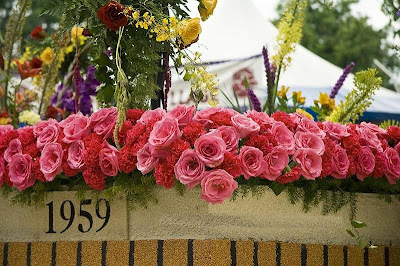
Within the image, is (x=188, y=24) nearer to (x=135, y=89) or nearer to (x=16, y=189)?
(x=135, y=89)

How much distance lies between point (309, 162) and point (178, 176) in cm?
51

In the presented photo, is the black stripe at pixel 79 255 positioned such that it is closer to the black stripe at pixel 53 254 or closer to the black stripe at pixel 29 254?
the black stripe at pixel 53 254

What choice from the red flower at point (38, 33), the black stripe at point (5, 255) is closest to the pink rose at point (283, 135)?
the black stripe at point (5, 255)

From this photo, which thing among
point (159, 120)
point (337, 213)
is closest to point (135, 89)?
point (159, 120)

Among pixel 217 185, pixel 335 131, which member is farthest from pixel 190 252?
pixel 335 131

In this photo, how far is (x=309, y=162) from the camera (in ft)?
9.17

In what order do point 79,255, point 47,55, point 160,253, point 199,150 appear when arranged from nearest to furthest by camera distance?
point 199,150 → point 160,253 → point 79,255 → point 47,55

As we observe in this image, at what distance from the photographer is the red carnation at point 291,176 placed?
275cm

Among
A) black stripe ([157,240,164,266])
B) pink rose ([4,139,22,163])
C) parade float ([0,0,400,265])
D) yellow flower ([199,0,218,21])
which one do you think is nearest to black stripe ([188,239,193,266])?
parade float ([0,0,400,265])

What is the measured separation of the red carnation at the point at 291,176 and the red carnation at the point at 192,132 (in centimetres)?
34

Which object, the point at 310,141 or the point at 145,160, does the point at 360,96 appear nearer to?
the point at 310,141

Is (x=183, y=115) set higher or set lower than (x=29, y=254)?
Result: higher

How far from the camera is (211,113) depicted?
2.84m

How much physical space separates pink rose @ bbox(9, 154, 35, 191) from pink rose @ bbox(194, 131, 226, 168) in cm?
77
